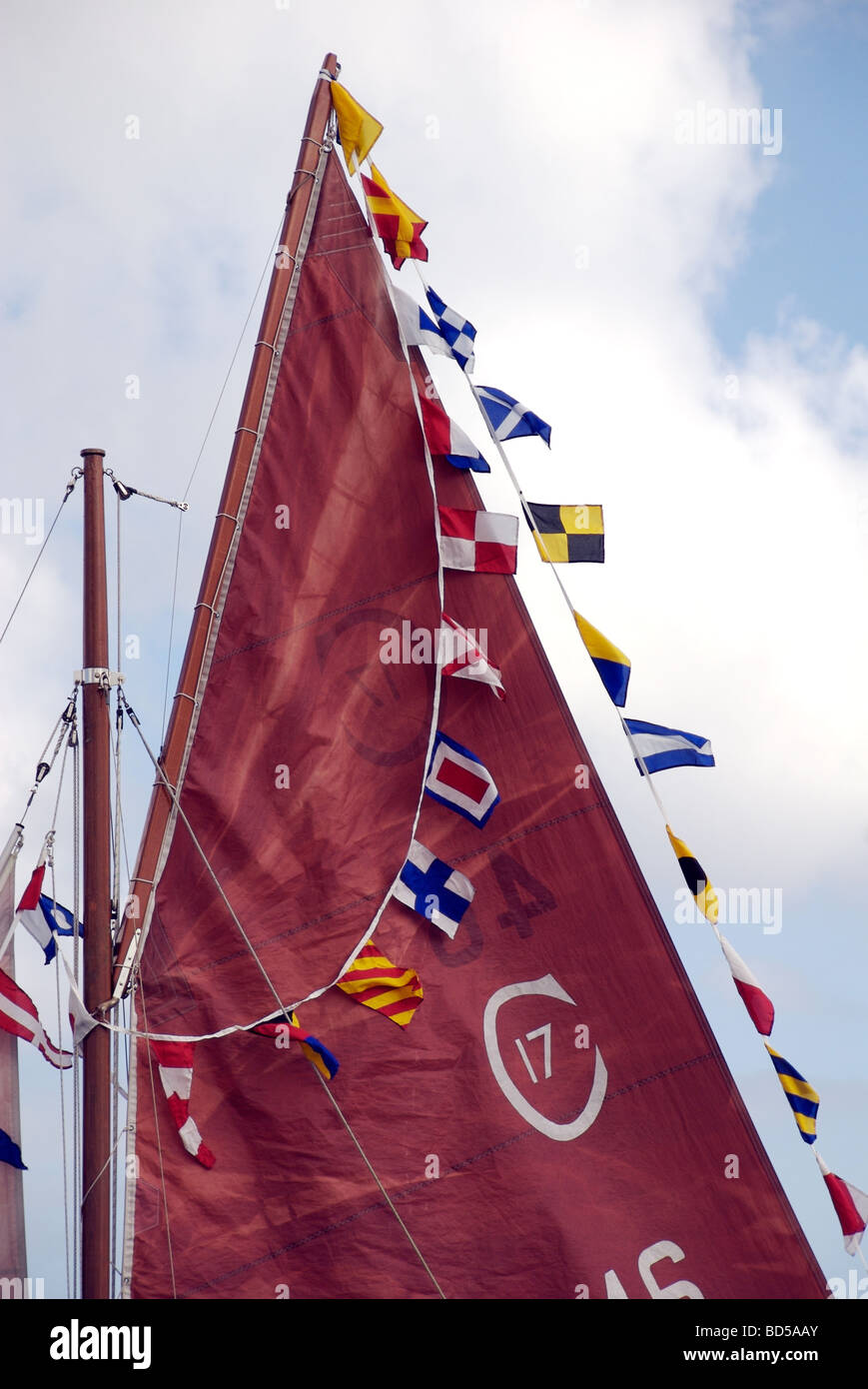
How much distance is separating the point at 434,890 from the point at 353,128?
6.96 m

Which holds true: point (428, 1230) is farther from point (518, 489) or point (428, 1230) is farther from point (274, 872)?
point (518, 489)

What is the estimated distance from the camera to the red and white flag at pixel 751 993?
13078 mm

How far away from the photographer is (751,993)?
13.1m

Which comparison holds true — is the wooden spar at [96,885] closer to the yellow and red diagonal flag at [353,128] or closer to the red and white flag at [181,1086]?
the red and white flag at [181,1086]

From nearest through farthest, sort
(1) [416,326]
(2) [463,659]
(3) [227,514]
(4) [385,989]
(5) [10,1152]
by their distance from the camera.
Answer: (5) [10,1152] → (4) [385,989] → (2) [463,659] → (3) [227,514] → (1) [416,326]

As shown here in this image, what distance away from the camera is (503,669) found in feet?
46.2

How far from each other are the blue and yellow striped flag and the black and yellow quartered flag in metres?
4.37

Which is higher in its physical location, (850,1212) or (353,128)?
(353,128)

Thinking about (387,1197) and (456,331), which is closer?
(387,1197)

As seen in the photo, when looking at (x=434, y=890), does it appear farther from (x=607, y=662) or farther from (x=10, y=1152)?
(x=10, y=1152)

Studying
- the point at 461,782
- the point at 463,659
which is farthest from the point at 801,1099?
the point at 463,659

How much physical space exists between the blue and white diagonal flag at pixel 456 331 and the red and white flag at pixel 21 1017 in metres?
6.44

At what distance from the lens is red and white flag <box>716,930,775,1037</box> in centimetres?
1308
